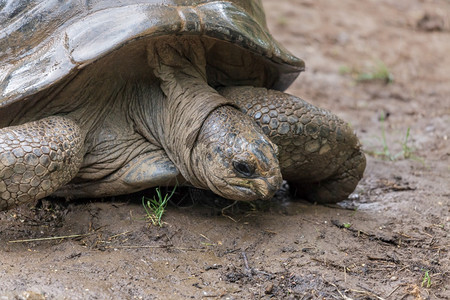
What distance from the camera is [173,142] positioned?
12.5 ft

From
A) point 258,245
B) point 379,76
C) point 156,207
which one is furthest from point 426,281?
point 379,76

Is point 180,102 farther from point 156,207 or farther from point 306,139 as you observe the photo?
point 306,139

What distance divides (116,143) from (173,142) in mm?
401

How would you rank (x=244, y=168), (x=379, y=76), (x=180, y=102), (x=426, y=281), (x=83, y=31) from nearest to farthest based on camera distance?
(x=426, y=281) → (x=244, y=168) → (x=83, y=31) → (x=180, y=102) → (x=379, y=76)

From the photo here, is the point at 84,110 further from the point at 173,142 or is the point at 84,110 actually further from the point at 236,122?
the point at 236,122

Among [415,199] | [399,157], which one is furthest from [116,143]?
[399,157]

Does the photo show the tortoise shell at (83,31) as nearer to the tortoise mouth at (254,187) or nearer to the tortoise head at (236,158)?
the tortoise head at (236,158)

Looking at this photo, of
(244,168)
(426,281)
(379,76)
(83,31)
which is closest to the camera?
(426,281)

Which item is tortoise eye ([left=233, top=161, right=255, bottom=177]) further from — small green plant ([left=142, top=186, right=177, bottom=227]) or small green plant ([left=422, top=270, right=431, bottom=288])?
small green plant ([left=422, top=270, right=431, bottom=288])

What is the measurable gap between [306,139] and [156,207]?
1.09 meters

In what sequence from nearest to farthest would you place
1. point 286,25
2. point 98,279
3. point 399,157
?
point 98,279
point 399,157
point 286,25

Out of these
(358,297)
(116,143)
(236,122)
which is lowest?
(358,297)

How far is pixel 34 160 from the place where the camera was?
3303 mm

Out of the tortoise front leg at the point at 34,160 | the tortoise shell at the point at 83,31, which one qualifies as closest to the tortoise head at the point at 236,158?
the tortoise shell at the point at 83,31
